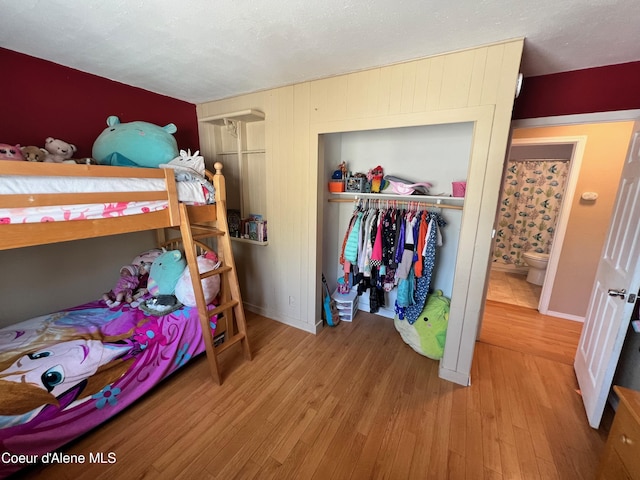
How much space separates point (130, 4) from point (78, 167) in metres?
0.83

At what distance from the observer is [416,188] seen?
2.28m

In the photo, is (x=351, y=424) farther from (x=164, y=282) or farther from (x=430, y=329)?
(x=164, y=282)

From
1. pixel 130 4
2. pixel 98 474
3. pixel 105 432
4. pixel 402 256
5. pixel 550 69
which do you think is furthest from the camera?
pixel 402 256

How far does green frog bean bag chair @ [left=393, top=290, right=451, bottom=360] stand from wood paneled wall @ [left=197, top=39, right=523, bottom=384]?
167 mm

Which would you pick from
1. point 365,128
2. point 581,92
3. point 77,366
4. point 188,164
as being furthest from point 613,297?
point 77,366

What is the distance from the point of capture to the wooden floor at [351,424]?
1.39m

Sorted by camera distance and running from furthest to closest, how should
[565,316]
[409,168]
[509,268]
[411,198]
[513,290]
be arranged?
[509,268] < [513,290] < [565,316] < [409,168] < [411,198]

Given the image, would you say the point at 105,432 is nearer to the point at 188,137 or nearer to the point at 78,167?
the point at 78,167

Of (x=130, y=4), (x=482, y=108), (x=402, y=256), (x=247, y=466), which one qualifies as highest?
(x=130, y=4)

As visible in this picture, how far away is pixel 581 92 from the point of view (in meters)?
1.81

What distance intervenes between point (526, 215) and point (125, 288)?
18.6 ft

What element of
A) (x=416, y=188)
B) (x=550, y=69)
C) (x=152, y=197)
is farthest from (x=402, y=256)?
(x=152, y=197)

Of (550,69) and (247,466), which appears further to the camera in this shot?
(550,69)

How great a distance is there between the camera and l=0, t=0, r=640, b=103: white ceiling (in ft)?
4.03
